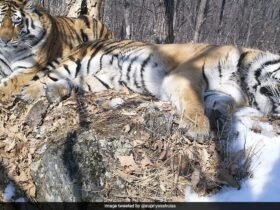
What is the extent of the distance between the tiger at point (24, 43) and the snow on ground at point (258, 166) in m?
2.09

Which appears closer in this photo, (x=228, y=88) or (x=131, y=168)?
(x=131, y=168)

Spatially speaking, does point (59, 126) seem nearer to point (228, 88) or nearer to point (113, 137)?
point (113, 137)

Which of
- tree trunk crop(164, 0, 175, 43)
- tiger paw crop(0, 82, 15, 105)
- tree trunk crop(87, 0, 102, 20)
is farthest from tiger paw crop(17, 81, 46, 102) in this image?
tree trunk crop(164, 0, 175, 43)

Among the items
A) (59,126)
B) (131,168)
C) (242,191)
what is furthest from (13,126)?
(242,191)

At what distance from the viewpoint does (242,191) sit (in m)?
3.46

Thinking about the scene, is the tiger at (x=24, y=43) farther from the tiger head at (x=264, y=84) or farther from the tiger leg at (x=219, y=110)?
the tiger head at (x=264, y=84)

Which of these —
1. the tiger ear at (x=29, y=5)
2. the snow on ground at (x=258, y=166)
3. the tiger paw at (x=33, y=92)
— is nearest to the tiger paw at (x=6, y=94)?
the tiger paw at (x=33, y=92)

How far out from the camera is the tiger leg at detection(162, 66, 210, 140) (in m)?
3.93

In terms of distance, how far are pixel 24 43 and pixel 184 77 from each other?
1699 millimetres

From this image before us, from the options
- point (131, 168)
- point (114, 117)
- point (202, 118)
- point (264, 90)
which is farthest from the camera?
point (264, 90)

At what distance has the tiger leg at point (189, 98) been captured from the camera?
155 inches

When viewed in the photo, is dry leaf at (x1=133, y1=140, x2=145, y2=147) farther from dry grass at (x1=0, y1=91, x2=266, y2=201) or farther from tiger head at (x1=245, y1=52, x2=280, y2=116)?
tiger head at (x1=245, y1=52, x2=280, y2=116)

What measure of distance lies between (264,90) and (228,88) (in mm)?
302

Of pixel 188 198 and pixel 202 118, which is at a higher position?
pixel 202 118
